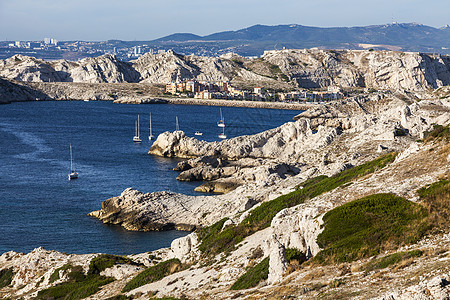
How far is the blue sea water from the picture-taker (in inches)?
1656

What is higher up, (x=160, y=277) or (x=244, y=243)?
(x=244, y=243)

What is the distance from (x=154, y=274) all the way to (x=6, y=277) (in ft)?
34.6

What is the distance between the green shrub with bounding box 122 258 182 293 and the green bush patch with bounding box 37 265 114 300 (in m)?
1.97

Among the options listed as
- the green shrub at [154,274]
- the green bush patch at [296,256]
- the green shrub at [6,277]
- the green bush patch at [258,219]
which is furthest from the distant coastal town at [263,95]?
the green bush patch at [296,256]

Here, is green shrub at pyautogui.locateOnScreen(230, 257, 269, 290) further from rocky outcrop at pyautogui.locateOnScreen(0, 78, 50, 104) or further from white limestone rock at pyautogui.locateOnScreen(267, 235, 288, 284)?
rocky outcrop at pyautogui.locateOnScreen(0, 78, 50, 104)

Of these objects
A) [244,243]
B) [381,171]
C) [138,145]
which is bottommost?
[138,145]

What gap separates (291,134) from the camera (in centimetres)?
6900

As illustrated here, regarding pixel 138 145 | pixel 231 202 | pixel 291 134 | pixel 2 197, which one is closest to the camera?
pixel 231 202

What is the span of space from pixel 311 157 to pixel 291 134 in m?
10.1

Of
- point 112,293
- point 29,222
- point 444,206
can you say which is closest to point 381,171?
point 444,206

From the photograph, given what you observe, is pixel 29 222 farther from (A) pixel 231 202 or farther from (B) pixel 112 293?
(B) pixel 112 293

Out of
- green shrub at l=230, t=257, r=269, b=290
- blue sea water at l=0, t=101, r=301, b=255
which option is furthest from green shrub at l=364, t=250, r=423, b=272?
blue sea water at l=0, t=101, r=301, b=255

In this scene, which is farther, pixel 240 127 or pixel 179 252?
pixel 240 127

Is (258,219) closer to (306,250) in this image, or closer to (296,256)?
(306,250)
